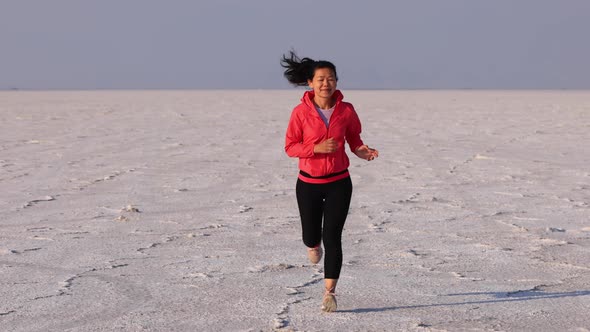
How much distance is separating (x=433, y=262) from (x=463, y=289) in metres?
0.71

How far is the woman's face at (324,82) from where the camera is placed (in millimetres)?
4527

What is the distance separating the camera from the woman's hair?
4594 millimetres

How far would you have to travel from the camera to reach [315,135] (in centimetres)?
453

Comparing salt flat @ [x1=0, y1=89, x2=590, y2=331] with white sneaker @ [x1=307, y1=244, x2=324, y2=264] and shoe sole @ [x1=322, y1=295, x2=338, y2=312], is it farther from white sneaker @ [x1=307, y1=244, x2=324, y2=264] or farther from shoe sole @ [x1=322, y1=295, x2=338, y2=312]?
white sneaker @ [x1=307, y1=244, x2=324, y2=264]

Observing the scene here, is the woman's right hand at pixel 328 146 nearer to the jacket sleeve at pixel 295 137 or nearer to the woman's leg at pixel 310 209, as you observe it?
the jacket sleeve at pixel 295 137

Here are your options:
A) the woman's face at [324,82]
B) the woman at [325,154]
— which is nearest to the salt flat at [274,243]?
the woman at [325,154]

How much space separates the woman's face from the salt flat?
3.42 feet

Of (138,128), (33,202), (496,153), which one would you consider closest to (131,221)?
(33,202)

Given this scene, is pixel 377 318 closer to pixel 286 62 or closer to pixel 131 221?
pixel 286 62

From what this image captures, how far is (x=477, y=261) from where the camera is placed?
592 cm

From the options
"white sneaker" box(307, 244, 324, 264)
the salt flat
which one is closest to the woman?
"white sneaker" box(307, 244, 324, 264)

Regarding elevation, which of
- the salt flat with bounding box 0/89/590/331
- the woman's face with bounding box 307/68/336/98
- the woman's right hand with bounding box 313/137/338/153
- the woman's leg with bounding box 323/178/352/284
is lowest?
the salt flat with bounding box 0/89/590/331

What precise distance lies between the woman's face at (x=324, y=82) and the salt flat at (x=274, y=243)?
41.0 inches

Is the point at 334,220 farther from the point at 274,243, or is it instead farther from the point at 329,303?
the point at 274,243
